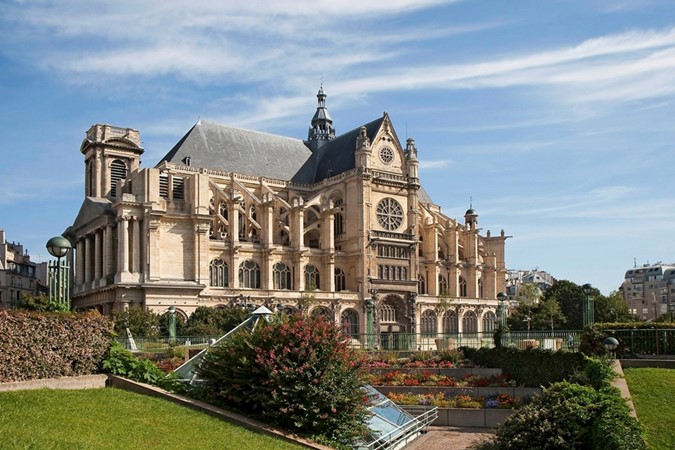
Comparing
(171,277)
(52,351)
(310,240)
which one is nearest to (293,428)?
(52,351)

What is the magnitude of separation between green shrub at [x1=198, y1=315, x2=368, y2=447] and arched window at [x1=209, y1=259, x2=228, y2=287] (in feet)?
158

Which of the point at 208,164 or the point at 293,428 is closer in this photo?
the point at 293,428

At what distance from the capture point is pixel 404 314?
76062 mm

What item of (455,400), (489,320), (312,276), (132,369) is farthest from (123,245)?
(132,369)

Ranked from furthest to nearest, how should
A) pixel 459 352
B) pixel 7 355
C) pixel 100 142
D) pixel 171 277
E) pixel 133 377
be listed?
1. pixel 100 142
2. pixel 171 277
3. pixel 459 352
4. pixel 133 377
5. pixel 7 355

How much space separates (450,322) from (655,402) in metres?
65.7

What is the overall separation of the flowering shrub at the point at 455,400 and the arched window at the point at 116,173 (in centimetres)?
4905

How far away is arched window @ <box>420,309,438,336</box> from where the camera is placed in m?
79.2

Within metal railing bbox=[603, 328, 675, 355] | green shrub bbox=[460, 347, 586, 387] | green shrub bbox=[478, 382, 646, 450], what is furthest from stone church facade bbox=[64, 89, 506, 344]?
green shrub bbox=[478, 382, 646, 450]

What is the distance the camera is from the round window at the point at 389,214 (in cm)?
7731

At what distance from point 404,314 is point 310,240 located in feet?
37.9

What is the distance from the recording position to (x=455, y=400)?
25094 mm

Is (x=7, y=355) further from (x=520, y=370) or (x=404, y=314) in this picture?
(x=404, y=314)

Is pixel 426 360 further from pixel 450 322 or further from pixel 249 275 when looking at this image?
pixel 450 322
